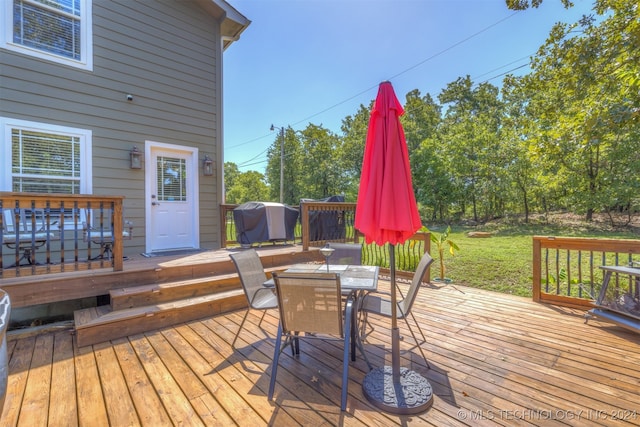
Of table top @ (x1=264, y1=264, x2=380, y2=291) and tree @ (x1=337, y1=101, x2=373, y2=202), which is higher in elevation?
tree @ (x1=337, y1=101, x2=373, y2=202)

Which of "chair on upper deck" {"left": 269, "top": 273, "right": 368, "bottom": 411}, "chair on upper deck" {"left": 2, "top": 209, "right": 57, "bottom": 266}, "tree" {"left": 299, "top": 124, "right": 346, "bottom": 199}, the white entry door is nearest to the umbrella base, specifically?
"chair on upper deck" {"left": 269, "top": 273, "right": 368, "bottom": 411}

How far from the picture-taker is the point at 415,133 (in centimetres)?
1894

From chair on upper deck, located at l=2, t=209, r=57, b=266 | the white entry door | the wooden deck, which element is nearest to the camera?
the wooden deck

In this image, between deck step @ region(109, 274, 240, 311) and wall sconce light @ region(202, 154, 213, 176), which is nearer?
deck step @ region(109, 274, 240, 311)

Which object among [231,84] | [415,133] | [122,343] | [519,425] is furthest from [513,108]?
[122,343]

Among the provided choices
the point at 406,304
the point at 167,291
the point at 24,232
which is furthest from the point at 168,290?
the point at 406,304

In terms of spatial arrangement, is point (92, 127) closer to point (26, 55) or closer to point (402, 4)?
point (26, 55)

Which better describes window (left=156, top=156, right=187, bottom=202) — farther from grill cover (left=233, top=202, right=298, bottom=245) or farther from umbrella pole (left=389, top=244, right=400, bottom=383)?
umbrella pole (left=389, top=244, right=400, bottom=383)

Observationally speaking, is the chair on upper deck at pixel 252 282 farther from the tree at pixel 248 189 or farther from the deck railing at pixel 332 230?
the tree at pixel 248 189

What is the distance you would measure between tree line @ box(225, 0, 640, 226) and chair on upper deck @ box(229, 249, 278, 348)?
17.4 ft

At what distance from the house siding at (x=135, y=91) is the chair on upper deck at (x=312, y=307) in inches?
171

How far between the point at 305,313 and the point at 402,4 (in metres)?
7.81

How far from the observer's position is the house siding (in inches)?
175

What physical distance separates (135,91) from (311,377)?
5.74 metres
